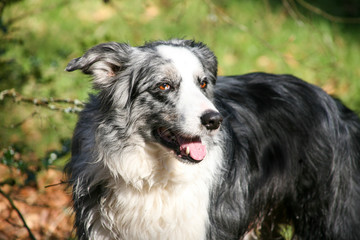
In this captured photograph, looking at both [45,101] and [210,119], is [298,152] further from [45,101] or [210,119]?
[45,101]

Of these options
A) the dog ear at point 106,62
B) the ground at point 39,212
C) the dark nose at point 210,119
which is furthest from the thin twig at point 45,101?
the dark nose at point 210,119

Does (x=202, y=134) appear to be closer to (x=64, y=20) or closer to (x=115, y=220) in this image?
(x=115, y=220)

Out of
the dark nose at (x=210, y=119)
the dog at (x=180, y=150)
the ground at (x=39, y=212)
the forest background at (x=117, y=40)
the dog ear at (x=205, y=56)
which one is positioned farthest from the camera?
the forest background at (x=117, y=40)

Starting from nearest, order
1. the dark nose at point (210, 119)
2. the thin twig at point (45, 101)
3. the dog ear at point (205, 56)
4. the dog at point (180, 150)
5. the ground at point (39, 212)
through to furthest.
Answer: the dark nose at point (210, 119) → the dog at point (180, 150) → the dog ear at point (205, 56) → the thin twig at point (45, 101) → the ground at point (39, 212)

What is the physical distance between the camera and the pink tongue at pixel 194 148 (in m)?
3.22

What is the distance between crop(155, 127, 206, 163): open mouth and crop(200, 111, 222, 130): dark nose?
23 cm

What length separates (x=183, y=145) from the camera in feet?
10.6

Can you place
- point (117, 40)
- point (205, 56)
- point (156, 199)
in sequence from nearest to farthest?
1. point (156, 199)
2. point (205, 56)
3. point (117, 40)

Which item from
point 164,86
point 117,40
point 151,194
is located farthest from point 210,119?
point 117,40

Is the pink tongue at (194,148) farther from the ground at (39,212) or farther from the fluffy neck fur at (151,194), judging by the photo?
the ground at (39,212)

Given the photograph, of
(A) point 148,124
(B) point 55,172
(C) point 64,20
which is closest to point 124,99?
(A) point 148,124

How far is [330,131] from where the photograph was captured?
12.8 ft

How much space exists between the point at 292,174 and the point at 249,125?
1.79ft

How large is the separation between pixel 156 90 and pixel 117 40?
354 centimetres
